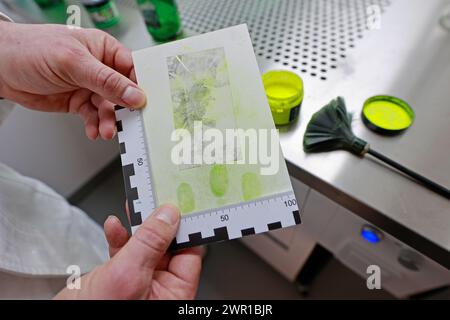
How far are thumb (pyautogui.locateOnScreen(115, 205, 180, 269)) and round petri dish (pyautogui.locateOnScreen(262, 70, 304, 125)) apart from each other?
Result: 0.21 m

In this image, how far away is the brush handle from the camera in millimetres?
357

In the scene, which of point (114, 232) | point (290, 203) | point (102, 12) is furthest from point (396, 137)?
point (102, 12)

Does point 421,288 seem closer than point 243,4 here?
Yes

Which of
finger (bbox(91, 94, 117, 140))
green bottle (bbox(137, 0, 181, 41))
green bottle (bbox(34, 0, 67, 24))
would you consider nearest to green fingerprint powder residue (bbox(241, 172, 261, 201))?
finger (bbox(91, 94, 117, 140))

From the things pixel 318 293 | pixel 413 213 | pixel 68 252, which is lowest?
pixel 318 293

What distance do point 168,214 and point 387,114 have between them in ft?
1.19

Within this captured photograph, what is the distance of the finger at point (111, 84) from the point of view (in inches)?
14.9

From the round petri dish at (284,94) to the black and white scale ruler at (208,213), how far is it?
12 cm

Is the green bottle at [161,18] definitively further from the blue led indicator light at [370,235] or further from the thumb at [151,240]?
the blue led indicator light at [370,235]

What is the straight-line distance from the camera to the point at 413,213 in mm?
353
